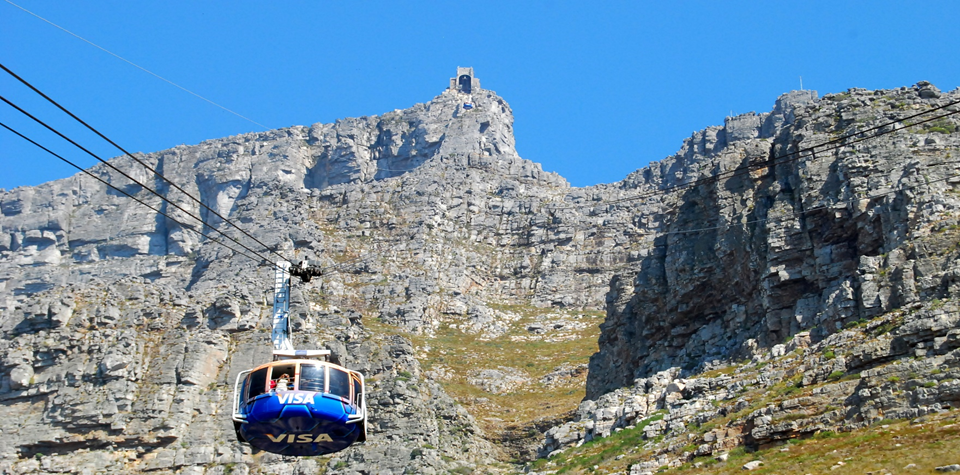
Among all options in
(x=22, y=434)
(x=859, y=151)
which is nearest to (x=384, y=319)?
(x=22, y=434)

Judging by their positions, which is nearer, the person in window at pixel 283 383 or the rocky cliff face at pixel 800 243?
the person in window at pixel 283 383

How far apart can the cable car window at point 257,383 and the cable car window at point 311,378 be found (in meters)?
1.37

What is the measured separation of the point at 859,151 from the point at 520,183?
336 feet

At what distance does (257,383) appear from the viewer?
131ft

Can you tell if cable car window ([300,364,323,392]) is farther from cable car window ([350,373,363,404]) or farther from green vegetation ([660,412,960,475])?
green vegetation ([660,412,960,475])

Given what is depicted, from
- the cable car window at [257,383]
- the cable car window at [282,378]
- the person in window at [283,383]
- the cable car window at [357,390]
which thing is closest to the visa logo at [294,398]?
the person in window at [283,383]

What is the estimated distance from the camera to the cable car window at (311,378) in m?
39.2

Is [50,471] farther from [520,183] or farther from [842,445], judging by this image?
[520,183]

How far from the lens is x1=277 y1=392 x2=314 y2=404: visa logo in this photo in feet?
127

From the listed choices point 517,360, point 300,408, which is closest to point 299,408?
point 300,408

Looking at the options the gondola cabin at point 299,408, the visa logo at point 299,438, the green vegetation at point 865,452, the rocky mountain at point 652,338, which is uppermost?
the rocky mountain at point 652,338

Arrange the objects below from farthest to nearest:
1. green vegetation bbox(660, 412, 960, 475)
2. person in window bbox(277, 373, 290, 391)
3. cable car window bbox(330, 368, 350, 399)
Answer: cable car window bbox(330, 368, 350, 399), person in window bbox(277, 373, 290, 391), green vegetation bbox(660, 412, 960, 475)

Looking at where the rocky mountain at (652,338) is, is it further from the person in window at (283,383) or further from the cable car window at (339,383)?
the cable car window at (339,383)

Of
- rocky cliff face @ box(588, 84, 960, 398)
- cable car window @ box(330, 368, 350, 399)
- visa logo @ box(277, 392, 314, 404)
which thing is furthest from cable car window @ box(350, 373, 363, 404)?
rocky cliff face @ box(588, 84, 960, 398)
